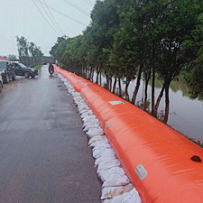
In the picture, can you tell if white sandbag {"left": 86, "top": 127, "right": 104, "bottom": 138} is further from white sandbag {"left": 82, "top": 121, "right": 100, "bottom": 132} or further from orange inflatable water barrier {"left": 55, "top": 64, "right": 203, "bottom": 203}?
orange inflatable water barrier {"left": 55, "top": 64, "right": 203, "bottom": 203}

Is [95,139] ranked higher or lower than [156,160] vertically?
lower

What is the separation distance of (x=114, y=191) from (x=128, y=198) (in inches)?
14.2

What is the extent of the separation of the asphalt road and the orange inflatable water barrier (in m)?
0.66

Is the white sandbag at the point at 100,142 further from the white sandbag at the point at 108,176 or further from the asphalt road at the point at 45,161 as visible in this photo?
the white sandbag at the point at 108,176

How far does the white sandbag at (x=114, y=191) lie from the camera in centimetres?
285

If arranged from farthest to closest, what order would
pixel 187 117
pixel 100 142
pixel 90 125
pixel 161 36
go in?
pixel 187 117 < pixel 161 36 < pixel 90 125 < pixel 100 142

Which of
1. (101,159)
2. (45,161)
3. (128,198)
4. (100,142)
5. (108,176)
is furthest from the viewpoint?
(100,142)

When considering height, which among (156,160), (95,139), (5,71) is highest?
(156,160)

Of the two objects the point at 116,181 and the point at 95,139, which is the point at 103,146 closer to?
the point at 95,139

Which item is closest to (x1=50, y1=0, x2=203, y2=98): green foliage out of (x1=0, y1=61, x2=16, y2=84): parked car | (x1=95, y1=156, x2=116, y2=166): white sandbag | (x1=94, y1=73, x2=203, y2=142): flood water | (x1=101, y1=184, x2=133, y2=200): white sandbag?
(x1=94, y1=73, x2=203, y2=142): flood water

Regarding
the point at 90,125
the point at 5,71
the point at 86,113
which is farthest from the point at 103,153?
the point at 5,71

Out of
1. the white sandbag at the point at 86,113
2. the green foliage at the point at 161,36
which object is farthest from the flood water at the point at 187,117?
the white sandbag at the point at 86,113

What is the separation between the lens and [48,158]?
4105 mm

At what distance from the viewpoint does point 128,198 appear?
8.48ft
